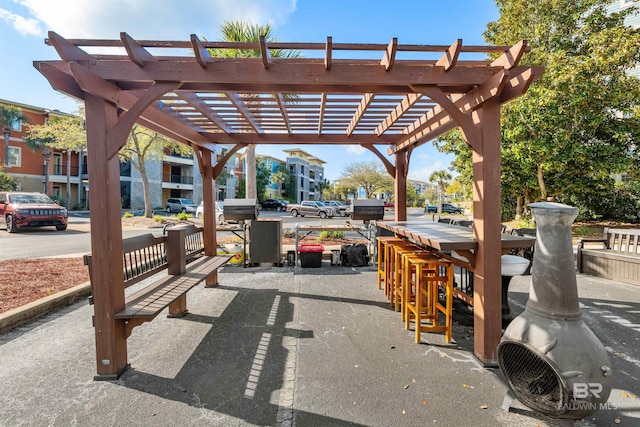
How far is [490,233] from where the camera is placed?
3033 mm

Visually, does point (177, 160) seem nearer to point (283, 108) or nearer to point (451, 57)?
point (283, 108)

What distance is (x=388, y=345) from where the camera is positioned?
3436mm

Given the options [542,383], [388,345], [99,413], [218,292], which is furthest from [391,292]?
[99,413]

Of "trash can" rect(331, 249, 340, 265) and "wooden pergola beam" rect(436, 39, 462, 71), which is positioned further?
"trash can" rect(331, 249, 340, 265)

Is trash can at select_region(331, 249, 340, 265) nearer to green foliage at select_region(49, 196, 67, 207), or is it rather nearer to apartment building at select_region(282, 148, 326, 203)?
green foliage at select_region(49, 196, 67, 207)

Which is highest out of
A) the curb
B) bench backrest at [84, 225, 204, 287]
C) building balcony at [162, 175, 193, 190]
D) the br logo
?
building balcony at [162, 175, 193, 190]

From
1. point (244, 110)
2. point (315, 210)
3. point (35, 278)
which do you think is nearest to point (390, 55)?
point (244, 110)

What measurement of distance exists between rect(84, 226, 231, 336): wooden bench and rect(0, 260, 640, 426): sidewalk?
0.55 m

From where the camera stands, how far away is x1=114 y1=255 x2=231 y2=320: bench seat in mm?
2842

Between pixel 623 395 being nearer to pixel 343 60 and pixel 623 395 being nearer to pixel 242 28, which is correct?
pixel 343 60

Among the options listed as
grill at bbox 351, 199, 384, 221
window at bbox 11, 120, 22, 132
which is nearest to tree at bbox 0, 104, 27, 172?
window at bbox 11, 120, 22, 132

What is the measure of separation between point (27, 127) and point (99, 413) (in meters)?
30.9

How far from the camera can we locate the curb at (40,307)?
3.78m

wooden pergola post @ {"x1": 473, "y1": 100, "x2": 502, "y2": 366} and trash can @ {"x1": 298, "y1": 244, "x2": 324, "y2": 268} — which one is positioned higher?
wooden pergola post @ {"x1": 473, "y1": 100, "x2": 502, "y2": 366}
